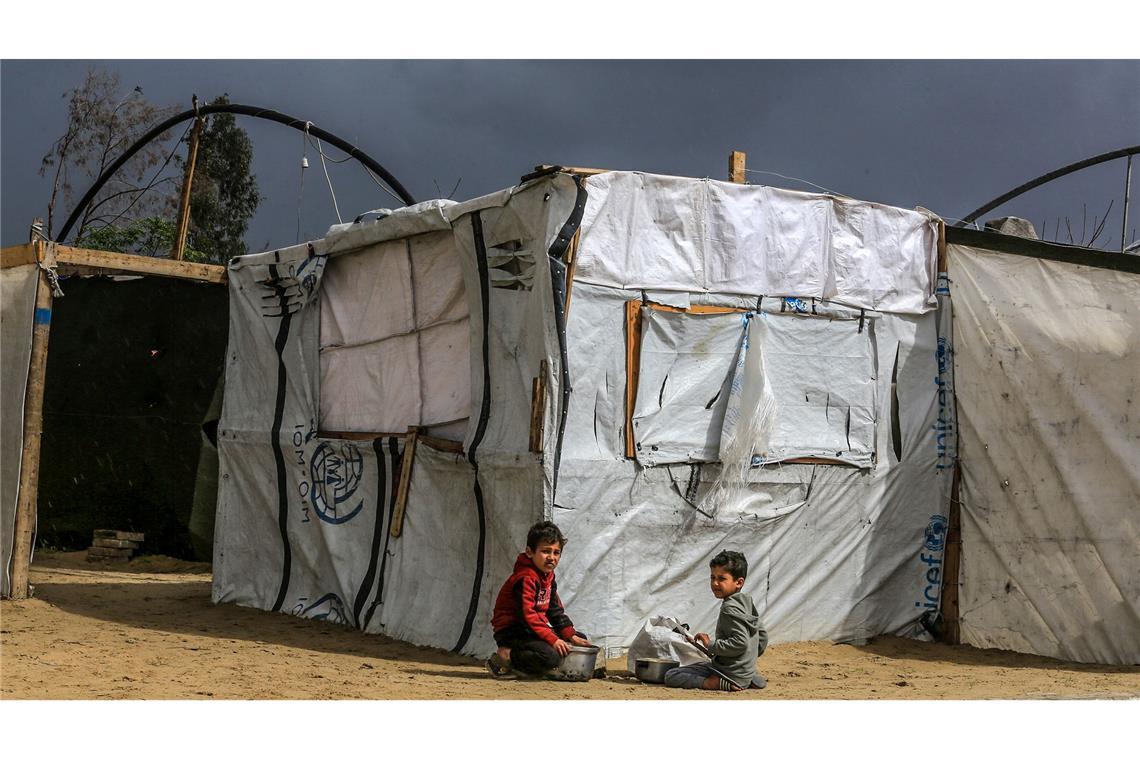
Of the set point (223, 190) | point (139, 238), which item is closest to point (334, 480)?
point (139, 238)

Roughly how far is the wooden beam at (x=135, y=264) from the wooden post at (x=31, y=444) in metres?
0.19

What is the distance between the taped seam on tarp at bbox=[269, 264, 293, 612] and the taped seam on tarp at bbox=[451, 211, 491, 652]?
2457 mm

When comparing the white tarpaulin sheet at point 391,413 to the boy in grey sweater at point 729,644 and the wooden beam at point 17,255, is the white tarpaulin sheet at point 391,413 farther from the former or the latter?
the wooden beam at point 17,255

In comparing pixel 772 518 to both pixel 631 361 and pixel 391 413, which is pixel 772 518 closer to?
pixel 631 361

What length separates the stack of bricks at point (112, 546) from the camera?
40.5 feet

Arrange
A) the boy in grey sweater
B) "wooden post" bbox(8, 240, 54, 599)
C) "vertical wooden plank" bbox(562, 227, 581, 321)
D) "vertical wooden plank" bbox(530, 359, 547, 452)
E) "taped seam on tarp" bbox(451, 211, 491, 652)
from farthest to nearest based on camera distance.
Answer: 1. "wooden post" bbox(8, 240, 54, 599)
2. "taped seam on tarp" bbox(451, 211, 491, 652)
3. "vertical wooden plank" bbox(562, 227, 581, 321)
4. "vertical wooden plank" bbox(530, 359, 547, 452)
5. the boy in grey sweater

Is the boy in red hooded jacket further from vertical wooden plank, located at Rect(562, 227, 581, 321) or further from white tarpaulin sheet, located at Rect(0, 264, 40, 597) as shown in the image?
white tarpaulin sheet, located at Rect(0, 264, 40, 597)

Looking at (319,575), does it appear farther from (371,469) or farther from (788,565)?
(788,565)

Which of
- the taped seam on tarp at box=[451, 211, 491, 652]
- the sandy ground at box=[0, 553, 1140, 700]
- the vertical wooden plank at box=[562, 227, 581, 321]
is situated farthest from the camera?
the taped seam on tarp at box=[451, 211, 491, 652]

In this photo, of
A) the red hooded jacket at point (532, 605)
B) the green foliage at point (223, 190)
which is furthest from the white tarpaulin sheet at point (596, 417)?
the green foliage at point (223, 190)

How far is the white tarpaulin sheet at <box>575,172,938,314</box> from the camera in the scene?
22.0ft

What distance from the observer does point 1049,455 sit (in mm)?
7406

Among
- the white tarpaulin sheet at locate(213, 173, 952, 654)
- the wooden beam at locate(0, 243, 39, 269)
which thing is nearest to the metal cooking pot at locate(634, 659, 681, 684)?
the white tarpaulin sheet at locate(213, 173, 952, 654)
